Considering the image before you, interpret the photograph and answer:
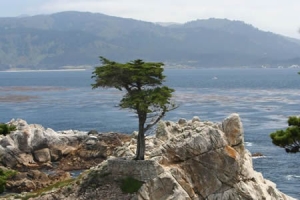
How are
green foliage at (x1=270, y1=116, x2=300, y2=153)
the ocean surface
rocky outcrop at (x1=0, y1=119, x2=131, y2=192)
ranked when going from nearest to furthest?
green foliage at (x1=270, y1=116, x2=300, y2=153)
rocky outcrop at (x1=0, y1=119, x2=131, y2=192)
the ocean surface

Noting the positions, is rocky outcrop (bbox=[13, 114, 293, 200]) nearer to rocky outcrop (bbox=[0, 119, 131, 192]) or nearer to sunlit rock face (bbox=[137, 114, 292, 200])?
sunlit rock face (bbox=[137, 114, 292, 200])

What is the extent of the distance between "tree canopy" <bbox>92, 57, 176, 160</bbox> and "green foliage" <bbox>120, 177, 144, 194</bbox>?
228 centimetres

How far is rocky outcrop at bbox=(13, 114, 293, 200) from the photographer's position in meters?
41.4

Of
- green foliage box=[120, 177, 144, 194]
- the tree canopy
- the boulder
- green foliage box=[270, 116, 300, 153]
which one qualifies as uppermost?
the tree canopy

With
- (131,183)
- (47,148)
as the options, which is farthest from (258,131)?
(131,183)

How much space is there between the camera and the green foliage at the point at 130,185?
4078 centimetres

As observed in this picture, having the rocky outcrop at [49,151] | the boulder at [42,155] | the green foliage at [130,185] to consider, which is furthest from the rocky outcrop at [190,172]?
the boulder at [42,155]

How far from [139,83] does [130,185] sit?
8.40 meters

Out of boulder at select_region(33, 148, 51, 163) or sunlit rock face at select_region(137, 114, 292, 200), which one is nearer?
sunlit rock face at select_region(137, 114, 292, 200)

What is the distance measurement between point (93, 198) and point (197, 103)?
110298 mm

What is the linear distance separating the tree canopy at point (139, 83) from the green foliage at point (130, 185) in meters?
2.28

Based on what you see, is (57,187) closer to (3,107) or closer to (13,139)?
(13,139)

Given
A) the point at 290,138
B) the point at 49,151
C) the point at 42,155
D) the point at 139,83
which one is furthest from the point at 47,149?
the point at 290,138

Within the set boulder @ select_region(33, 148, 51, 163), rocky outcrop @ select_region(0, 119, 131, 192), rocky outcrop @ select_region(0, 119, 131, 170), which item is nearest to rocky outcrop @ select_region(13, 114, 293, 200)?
rocky outcrop @ select_region(0, 119, 131, 192)
